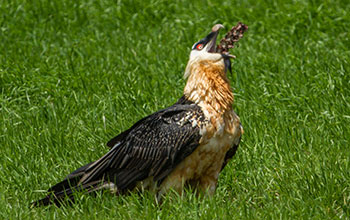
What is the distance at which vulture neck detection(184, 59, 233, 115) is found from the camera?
5312 millimetres

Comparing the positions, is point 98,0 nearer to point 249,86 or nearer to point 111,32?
point 111,32

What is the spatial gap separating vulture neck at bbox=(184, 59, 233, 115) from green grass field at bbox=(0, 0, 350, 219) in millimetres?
671

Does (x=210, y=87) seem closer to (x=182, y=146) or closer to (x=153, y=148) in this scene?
(x=182, y=146)

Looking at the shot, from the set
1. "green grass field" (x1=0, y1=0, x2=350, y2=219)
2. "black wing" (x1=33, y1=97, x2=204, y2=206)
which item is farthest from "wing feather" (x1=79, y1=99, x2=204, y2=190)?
"green grass field" (x1=0, y1=0, x2=350, y2=219)

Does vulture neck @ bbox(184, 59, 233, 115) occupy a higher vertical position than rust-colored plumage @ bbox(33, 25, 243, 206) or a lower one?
higher

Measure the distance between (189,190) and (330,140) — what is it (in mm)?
1523

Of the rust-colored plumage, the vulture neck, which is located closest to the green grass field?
the rust-colored plumage

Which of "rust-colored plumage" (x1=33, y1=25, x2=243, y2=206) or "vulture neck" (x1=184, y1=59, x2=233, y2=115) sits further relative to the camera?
"vulture neck" (x1=184, y1=59, x2=233, y2=115)

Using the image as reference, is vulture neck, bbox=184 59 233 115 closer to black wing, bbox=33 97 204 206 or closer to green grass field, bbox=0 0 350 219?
black wing, bbox=33 97 204 206

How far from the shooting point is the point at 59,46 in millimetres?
9227

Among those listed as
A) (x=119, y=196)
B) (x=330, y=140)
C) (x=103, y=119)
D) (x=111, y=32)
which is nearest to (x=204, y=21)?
(x=111, y=32)

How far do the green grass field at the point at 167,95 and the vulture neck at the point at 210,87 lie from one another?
0.67m

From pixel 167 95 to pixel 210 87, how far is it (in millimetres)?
2235

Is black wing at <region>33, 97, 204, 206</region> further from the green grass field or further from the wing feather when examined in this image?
the green grass field
